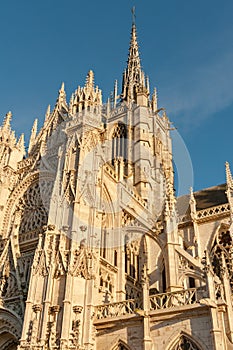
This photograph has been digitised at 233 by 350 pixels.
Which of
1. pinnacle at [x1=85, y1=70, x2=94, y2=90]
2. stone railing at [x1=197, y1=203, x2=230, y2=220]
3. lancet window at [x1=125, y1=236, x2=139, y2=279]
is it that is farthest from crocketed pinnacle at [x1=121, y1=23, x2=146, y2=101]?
lancet window at [x1=125, y1=236, x2=139, y2=279]

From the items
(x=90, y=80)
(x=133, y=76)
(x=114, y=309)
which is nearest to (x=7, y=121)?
(x=90, y=80)

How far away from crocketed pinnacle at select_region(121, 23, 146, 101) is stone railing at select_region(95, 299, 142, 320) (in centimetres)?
2105

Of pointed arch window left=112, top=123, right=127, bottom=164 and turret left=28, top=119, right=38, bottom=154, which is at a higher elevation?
pointed arch window left=112, top=123, right=127, bottom=164

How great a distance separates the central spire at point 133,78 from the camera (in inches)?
1261

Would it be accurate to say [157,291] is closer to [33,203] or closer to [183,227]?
[183,227]

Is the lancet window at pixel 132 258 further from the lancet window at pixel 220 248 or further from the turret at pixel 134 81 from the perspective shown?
the turret at pixel 134 81

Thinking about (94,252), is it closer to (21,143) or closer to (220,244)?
(220,244)

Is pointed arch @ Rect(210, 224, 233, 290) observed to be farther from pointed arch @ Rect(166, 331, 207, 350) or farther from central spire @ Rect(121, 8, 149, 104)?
central spire @ Rect(121, 8, 149, 104)

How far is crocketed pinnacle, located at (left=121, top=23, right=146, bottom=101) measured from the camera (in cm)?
3276

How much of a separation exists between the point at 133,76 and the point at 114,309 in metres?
25.9

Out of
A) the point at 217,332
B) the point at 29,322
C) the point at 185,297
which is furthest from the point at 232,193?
the point at 29,322

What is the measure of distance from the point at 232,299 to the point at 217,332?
228 centimetres

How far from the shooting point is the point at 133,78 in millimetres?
34906

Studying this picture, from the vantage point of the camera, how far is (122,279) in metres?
15.9
